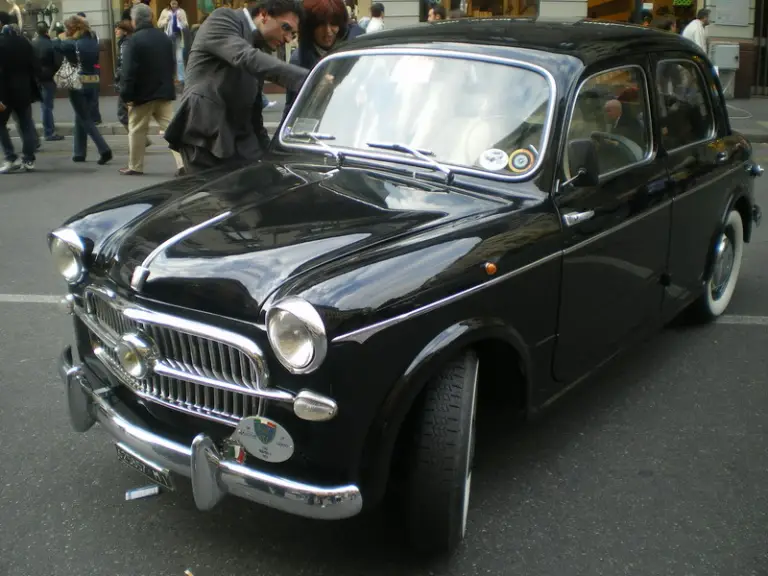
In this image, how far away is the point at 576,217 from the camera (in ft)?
12.1

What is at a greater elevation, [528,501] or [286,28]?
[286,28]

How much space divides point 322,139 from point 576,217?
1.26 meters

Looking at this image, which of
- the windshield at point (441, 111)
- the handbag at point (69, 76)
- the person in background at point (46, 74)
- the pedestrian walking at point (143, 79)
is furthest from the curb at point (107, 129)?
the windshield at point (441, 111)

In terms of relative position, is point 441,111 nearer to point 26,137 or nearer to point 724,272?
point 724,272

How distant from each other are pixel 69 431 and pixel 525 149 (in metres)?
2.37

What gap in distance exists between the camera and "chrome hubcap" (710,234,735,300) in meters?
5.44

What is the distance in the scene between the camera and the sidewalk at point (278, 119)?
47.9 feet

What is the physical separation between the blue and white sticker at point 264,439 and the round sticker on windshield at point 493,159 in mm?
1526

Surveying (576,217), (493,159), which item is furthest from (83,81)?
(576,217)

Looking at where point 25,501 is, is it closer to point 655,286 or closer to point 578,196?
point 578,196

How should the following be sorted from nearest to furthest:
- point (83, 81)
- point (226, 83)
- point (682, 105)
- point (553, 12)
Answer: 1. point (682, 105)
2. point (226, 83)
3. point (83, 81)
4. point (553, 12)

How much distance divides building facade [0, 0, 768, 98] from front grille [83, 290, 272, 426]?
16608 millimetres

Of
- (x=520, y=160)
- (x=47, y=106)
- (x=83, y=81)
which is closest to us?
(x=520, y=160)

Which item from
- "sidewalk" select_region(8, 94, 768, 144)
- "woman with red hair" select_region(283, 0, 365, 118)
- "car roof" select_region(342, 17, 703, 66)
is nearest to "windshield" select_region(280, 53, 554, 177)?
"car roof" select_region(342, 17, 703, 66)
